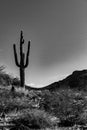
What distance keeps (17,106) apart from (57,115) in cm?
278

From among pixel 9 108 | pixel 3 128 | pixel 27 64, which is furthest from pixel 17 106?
pixel 27 64

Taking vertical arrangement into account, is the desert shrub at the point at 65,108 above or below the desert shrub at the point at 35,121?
above

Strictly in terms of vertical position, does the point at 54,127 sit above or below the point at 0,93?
below

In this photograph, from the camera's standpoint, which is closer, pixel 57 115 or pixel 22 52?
pixel 57 115

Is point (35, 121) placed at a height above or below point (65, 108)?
below

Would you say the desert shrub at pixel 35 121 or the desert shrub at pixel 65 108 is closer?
the desert shrub at pixel 35 121

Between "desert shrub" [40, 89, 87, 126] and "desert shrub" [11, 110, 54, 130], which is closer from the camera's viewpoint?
"desert shrub" [11, 110, 54, 130]

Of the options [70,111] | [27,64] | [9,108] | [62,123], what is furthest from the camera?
[27,64]

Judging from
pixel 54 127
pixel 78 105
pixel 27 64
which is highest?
pixel 27 64

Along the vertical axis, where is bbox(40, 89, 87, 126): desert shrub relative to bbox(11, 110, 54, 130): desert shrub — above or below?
above

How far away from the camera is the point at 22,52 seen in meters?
26.8

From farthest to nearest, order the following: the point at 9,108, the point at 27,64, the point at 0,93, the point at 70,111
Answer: the point at 27,64
the point at 0,93
the point at 9,108
the point at 70,111

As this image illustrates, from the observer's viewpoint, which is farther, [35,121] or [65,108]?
[65,108]

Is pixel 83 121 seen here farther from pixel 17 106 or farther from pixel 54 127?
pixel 17 106
